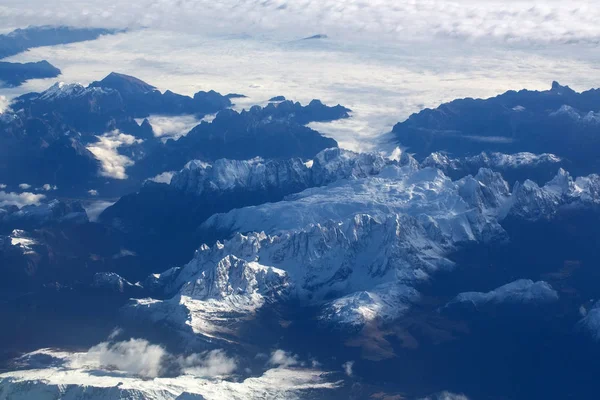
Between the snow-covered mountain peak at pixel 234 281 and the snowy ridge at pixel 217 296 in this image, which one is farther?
the snow-covered mountain peak at pixel 234 281

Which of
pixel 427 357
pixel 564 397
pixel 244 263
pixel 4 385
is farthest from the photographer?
pixel 244 263

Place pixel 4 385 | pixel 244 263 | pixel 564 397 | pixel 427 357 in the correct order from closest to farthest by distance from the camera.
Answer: pixel 4 385 → pixel 564 397 → pixel 427 357 → pixel 244 263

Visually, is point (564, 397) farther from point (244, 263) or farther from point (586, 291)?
point (244, 263)

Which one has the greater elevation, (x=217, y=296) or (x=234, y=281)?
(x=234, y=281)

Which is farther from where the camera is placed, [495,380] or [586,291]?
[586,291]

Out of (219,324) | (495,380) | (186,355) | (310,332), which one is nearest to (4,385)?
(186,355)

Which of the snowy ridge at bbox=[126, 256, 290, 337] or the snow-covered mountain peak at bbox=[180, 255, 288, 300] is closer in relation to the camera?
the snowy ridge at bbox=[126, 256, 290, 337]

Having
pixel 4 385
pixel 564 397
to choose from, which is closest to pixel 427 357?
pixel 564 397

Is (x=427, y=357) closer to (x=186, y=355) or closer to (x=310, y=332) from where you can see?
(x=310, y=332)

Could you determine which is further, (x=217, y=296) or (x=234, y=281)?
(x=234, y=281)
